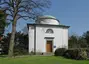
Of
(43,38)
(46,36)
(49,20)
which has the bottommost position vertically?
(43,38)

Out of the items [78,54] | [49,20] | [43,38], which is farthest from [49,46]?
[78,54]

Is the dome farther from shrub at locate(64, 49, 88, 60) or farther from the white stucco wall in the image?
shrub at locate(64, 49, 88, 60)

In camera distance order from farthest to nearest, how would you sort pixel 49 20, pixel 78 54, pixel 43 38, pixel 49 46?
pixel 49 20 → pixel 49 46 → pixel 43 38 → pixel 78 54

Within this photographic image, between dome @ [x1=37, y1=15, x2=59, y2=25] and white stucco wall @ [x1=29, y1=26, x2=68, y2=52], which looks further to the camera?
dome @ [x1=37, y1=15, x2=59, y2=25]

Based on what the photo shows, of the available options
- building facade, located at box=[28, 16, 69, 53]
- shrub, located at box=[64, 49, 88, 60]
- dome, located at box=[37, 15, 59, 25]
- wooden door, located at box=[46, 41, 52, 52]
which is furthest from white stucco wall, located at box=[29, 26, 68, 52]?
shrub, located at box=[64, 49, 88, 60]

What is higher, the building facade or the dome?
the dome

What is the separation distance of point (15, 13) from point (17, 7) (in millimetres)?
993

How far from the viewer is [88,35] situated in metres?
75.6

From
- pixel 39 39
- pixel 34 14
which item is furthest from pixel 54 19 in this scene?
pixel 34 14

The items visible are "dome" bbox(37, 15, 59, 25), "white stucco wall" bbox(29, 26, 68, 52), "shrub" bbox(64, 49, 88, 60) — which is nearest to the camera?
"shrub" bbox(64, 49, 88, 60)

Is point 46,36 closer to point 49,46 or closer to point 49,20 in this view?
point 49,46

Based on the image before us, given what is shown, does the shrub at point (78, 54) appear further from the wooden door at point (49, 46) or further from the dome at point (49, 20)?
the dome at point (49, 20)

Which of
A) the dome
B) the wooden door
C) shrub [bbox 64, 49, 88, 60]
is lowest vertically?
shrub [bbox 64, 49, 88, 60]

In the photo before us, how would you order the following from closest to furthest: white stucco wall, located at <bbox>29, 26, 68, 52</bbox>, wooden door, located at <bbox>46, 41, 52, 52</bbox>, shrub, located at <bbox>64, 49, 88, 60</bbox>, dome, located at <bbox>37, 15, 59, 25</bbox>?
1. shrub, located at <bbox>64, 49, 88, 60</bbox>
2. white stucco wall, located at <bbox>29, 26, 68, 52</bbox>
3. wooden door, located at <bbox>46, 41, 52, 52</bbox>
4. dome, located at <bbox>37, 15, 59, 25</bbox>
